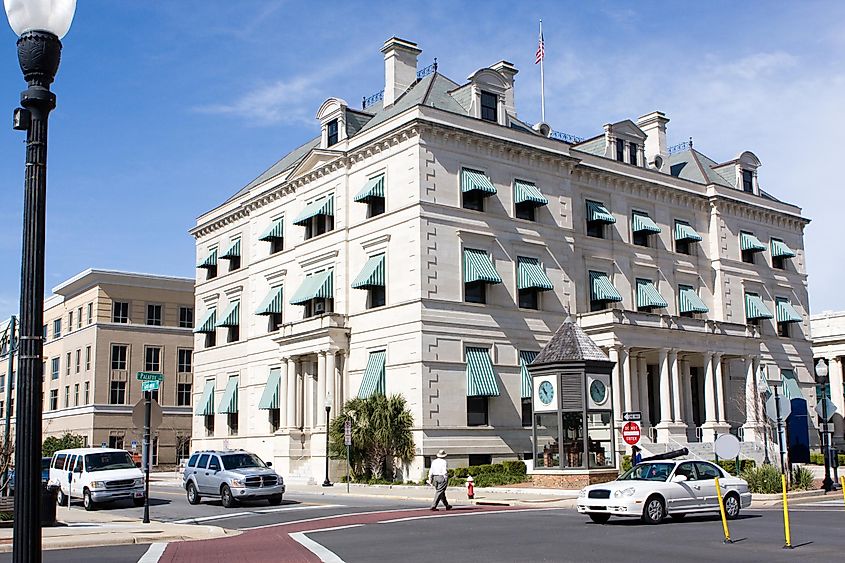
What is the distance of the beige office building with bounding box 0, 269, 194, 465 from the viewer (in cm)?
7944

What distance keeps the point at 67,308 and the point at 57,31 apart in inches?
3398

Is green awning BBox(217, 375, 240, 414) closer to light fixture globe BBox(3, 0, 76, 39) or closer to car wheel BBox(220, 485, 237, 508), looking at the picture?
car wheel BBox(220, 485, 237, 508)

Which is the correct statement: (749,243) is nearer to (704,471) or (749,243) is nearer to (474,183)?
(474,183)

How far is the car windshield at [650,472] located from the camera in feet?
74.8

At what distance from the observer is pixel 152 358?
271 ft

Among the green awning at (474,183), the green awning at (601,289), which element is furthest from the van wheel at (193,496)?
the green awning at (601,289)

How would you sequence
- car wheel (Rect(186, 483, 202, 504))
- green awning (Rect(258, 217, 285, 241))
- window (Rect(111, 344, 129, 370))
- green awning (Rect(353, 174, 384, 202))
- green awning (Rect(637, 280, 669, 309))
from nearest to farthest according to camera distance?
car wheel (Rect(186, 483, 202, 504))
green awning (Rect(353, 174, 384, 202))
green awning (Rect(637, 280, 669, 309))
green awning (Rect(258, 217, 285, 241))
window (Rect(111, 344, 129, 370))

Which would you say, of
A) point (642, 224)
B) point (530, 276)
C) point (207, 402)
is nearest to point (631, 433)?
point (530, 276)

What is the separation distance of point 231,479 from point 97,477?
17.0 feet

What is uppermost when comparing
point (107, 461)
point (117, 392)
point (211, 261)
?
point (211, 261)

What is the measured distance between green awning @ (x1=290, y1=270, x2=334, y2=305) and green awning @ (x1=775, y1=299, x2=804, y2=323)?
3030 centimetres

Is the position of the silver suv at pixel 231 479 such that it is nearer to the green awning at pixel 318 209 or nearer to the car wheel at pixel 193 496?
→ the car wheel at pixel 193 496

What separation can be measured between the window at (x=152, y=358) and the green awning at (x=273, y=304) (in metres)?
31.0

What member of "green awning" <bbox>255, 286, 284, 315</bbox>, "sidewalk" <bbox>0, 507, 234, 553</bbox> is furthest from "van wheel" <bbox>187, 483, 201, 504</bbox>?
"green awning" <bbox>255, 286, 284, 315</bbox>
